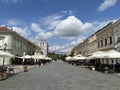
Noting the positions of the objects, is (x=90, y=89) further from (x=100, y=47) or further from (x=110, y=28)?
(x=100, y=47)

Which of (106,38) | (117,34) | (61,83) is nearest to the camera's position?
(61,83)

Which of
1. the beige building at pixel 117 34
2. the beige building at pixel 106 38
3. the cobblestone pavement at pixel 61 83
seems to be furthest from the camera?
the beige building at pixel 106 38

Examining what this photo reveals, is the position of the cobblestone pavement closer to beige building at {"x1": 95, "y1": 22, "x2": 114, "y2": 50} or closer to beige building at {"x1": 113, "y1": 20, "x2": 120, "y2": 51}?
beige building at {"x1": 113, "y1": 20, "x2": 120, "y2": 51}

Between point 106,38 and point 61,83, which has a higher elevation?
point 106,38

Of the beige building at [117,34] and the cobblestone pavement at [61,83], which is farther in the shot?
the beige building at [117,34]

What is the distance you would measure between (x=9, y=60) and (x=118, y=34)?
86.5 feet

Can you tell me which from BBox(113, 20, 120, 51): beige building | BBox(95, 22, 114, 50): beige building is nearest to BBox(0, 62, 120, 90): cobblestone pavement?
BBox(113, 20, 120, 51): beige building

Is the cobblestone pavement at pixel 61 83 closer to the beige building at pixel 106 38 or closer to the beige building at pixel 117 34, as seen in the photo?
the beige building at pixel 117 34

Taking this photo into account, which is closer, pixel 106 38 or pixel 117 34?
pixel 117 34

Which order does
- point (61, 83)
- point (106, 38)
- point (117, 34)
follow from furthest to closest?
point (106, 38)
point (117, 34)
point (61, 83)

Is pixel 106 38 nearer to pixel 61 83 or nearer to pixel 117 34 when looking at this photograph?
pixel 117 34

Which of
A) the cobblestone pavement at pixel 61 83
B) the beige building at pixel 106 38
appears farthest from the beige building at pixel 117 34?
the cobblestone pavement at pixel 61 83

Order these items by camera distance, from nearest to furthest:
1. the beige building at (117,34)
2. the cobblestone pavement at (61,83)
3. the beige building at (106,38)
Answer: the cobblestone pavement at (61,83) → the beige building at (117,34) → the beige building at (106,38)

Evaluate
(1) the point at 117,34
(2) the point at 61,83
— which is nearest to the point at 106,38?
(1) the point at 117,34
